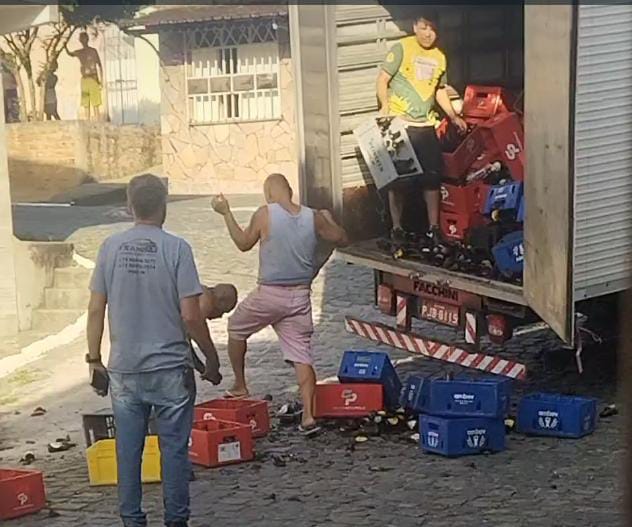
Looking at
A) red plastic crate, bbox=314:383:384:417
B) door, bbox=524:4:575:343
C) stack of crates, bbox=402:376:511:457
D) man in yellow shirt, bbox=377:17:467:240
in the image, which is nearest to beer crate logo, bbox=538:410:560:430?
stack of crates, bbox=402:376:511:457

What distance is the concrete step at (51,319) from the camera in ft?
37.1

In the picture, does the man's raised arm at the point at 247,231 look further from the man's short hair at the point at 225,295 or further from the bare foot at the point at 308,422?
the bare foot at the point at 308,422

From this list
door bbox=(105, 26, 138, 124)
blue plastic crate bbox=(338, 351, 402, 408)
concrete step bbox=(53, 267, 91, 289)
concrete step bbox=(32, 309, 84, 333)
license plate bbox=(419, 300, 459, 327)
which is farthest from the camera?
door bbox=(105, 26, 138, 124)

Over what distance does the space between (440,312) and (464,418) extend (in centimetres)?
127

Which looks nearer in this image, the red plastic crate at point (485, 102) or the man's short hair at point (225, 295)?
the man's short hair at point (225, 295)

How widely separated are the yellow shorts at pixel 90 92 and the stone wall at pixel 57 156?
2.38 metres

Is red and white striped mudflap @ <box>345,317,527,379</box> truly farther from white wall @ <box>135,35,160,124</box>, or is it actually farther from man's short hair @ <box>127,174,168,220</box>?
white wall @ <box>135,35,160,124</box>

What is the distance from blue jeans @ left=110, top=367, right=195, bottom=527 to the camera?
525cm

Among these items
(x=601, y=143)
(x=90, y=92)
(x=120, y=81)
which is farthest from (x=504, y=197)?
(x=120, y=81)

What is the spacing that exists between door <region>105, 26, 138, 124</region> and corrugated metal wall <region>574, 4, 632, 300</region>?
2343 centimetres

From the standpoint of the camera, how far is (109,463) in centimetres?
641

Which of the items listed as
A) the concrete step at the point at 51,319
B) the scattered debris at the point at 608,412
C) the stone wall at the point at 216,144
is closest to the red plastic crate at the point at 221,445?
the scattered debris at the point at 608,412

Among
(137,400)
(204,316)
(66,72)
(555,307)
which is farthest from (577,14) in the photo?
(66,72)

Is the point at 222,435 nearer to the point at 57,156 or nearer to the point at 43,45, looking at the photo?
the point at 57,156
